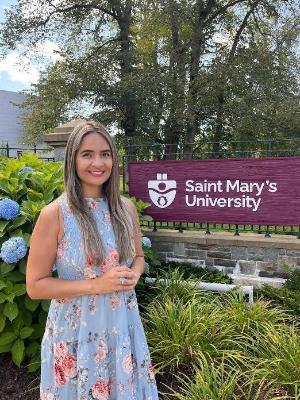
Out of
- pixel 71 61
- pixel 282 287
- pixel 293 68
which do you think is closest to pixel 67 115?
pixel 71 61

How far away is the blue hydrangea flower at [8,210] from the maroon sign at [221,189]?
2.34 metres

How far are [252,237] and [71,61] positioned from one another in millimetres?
10410

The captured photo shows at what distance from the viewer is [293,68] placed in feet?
43.6

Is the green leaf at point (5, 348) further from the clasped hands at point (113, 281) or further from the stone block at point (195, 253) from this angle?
the stone block at point (195, 253)

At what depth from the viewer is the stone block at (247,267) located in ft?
15.8

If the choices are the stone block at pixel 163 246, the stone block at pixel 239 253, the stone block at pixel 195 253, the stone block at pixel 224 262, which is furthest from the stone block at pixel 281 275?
the stone block at pixel 163 246

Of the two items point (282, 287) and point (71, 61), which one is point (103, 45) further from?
point (282, 287)

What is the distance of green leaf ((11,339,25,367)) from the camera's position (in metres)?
2.96

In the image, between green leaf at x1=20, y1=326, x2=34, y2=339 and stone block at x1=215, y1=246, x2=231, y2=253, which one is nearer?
green leaf at x1=20, y1=326, x2=34, y2=339

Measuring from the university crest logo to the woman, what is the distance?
325cm

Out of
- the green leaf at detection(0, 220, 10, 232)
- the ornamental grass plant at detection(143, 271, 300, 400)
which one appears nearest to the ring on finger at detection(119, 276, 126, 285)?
the ornamental grass plant at detection(143, 271, 300, 400)

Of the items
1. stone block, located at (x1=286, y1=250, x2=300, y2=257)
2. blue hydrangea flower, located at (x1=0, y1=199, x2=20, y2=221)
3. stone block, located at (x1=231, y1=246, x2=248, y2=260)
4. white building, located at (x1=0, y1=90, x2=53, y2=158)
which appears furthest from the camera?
white building, located at (x1=0, y1=90, x2=53, y2=158)

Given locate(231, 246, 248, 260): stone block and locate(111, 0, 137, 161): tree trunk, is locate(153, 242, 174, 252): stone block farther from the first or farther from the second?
locate(111, 0, 137, 161): tree trunk

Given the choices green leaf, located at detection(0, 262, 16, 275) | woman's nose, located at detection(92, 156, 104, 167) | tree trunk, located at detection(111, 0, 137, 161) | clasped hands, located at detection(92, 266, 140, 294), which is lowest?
green leaf, located at detection(0, 262, 16, 275)
